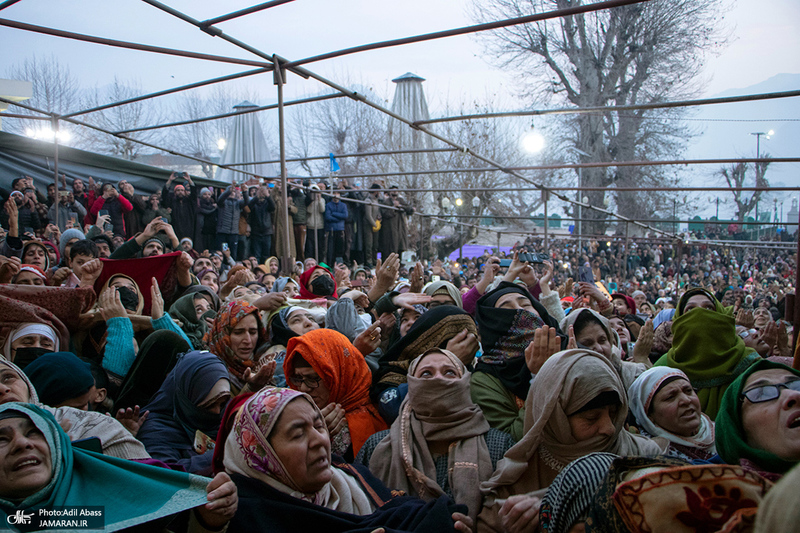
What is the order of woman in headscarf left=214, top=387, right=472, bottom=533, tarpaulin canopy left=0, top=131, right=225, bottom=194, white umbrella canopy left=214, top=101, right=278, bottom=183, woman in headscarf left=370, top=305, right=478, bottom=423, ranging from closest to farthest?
woman in headscarf left=214, top=387, right=472, bottom=533 → woman in headscarf left=370, top=305, right=478, bottom=423 → tarpaulin canopy left=0, top=131, right=225, bottom=194 → white umbrella canopy left=214, top=101, right=278, bottom=183

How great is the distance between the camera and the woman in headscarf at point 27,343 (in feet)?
8.75

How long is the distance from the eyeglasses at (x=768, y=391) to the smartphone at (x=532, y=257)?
8.49 ft

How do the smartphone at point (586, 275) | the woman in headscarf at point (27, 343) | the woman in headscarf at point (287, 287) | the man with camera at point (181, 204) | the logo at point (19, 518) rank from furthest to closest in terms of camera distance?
the smartphone at point (586, 275) → the man with camera at point (181, 204) → the woman in headscarf at point (287, 287) → the woman in headscarf at point (27, 343) → the logo at point (19, 518)

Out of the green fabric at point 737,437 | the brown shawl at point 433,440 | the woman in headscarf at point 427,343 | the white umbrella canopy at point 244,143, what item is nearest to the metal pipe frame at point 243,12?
the woman in headscarf at point 427,343

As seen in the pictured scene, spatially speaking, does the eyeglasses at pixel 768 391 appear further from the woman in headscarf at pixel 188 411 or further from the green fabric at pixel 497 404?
the woman in headscarf at pixel 188 411

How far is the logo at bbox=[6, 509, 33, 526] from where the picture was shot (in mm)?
1530

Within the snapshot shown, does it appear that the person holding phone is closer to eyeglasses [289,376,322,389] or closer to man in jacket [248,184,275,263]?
man in jacket [248,184,275,263]

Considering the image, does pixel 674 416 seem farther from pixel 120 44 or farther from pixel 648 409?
pixel 120 44

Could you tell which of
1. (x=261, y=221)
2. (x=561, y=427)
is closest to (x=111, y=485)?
(x=561, y=427)

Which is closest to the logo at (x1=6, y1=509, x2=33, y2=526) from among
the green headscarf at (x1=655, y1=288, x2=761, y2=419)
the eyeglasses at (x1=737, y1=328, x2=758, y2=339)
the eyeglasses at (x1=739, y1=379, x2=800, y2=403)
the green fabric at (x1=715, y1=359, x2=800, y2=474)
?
the green fabric at (x1=715, y1=359, x2=800, y2=474)

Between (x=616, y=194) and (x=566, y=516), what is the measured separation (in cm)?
2642

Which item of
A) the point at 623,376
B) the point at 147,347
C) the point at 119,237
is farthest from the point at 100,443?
the point at 119,237

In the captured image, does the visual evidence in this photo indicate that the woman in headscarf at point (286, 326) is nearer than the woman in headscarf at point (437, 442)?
No

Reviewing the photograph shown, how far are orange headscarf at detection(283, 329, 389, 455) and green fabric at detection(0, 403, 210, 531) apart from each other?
2.89 ft
